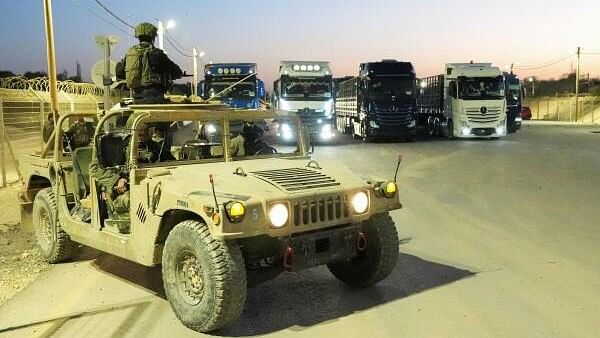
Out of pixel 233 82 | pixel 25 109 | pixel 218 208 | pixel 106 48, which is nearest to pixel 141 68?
pixel 106 48

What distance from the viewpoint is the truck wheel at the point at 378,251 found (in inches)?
219

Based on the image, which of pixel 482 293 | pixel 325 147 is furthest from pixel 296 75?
pixel 482 293

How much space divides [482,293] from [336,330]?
1.62 meters

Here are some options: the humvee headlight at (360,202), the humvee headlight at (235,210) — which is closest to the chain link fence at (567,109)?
the humvee headlight at (360,202)

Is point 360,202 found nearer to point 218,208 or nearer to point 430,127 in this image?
point 218,208

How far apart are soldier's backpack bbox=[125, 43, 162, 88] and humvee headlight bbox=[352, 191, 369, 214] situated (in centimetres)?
293

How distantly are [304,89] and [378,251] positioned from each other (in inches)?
837

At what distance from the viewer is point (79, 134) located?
7.09 m

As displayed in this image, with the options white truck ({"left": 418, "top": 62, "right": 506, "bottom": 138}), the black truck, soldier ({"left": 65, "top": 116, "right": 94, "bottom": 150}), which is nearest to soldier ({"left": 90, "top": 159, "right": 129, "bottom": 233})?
soldier ({"left": 65, "top": 116, "right": 94, "bottom": 150})

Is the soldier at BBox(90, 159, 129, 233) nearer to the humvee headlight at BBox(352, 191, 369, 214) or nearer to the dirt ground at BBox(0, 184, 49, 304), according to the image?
the dirt ground at BBox(0, 184, 49, 304)

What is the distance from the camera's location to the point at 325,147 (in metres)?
24.6

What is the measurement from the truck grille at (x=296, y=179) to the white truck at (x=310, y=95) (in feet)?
68.7

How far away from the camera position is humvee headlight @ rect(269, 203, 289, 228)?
4.55 m

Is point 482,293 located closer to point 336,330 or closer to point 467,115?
point 336,330
